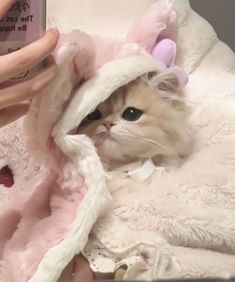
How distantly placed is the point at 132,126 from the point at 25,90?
0.62 feet

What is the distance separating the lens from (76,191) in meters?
0.78

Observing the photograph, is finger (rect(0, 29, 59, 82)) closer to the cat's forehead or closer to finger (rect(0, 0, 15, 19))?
finger (rect(0, 0, 15, 19))

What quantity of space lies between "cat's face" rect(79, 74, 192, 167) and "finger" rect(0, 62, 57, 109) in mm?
127

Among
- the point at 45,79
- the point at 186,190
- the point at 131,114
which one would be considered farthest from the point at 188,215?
the point at 45,79

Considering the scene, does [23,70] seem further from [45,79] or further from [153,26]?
[153,26]

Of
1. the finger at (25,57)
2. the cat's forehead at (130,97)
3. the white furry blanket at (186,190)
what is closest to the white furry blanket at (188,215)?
the white furry blanket at (186,190)

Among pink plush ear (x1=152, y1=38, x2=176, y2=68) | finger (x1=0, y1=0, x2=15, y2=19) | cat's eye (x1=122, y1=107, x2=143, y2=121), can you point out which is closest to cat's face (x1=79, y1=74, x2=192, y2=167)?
cat's eye (x1=122, y1=107, x2=143, y2=121)

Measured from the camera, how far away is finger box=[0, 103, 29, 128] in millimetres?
712

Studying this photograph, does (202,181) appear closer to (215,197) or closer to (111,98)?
(215,197)

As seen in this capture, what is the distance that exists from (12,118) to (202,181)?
0.29 m

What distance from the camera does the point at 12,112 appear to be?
73 centimetres

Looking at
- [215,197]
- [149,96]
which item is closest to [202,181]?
[215,197]

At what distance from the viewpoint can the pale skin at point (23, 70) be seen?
66 centimetres

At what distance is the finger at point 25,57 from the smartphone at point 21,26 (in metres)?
0.04
